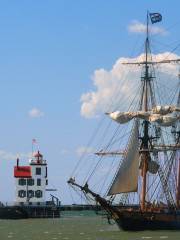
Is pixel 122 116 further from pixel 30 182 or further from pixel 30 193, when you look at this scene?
pixel 30 193

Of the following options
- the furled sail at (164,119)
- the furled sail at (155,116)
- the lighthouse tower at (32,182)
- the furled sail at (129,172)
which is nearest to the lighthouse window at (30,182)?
the lighthouse tower at (32,182)

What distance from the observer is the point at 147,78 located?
334 feet

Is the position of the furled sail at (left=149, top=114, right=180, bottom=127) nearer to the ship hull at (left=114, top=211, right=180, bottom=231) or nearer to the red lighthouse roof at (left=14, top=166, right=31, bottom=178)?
the ship hull at (left=114, top=211, right=180, bottom=231)

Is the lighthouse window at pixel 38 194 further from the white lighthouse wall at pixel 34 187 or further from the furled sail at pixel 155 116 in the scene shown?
the furled sail at pixel 155 116

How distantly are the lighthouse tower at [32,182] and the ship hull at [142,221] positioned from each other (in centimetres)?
7378

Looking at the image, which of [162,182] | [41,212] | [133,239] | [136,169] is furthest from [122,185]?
[41,212]

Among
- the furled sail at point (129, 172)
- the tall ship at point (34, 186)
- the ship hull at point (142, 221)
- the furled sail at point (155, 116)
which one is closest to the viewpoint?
the ship hull at point (142, 221)

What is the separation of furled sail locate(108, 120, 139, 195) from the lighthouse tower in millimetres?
70732

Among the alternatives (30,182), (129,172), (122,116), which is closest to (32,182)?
(30,182)

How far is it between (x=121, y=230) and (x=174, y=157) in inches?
617

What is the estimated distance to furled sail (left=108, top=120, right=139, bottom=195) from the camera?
91.4m

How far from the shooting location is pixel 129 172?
92.8 meters

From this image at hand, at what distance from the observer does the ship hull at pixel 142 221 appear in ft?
298

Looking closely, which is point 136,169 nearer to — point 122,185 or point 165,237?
point 122,185
